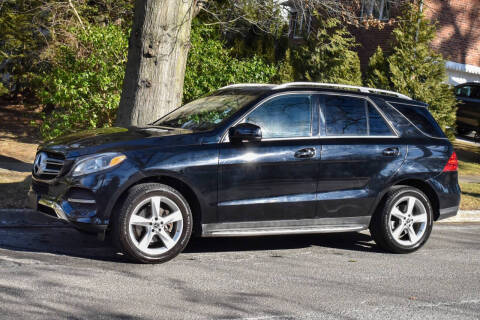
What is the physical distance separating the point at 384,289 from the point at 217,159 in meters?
2.00

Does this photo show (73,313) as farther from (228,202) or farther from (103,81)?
(103,81)

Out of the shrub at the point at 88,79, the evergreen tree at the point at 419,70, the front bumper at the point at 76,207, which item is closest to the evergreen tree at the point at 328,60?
the evergreen tree at the point at 419,70

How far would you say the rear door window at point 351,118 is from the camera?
7.57 meters

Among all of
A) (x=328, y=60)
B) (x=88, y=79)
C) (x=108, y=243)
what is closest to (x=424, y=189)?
(x=108, y=243)

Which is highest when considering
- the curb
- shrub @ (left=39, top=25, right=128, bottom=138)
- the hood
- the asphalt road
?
shrub @ (left=39, top=25, right=128, bottom=138)

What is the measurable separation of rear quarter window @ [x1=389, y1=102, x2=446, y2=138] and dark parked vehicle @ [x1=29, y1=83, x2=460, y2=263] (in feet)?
0.05

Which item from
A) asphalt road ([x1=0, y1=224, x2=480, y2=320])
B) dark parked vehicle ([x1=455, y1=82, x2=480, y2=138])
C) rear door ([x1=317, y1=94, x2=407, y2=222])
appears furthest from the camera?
dark parked vehicle ([x1=455, y1=82, x2=480, y2=138])

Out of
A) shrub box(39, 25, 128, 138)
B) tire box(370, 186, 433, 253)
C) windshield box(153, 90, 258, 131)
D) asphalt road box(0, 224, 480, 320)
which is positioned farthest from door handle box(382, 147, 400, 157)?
shrub box(39, 25, 128, 138)

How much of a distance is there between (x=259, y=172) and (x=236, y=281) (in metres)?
1.29

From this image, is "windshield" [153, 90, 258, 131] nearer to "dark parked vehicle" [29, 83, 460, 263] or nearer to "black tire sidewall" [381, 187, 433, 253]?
"dark parked vehicle" [29, 83, 460, 263]

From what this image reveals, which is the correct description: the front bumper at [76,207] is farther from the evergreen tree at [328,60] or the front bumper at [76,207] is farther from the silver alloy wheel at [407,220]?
the evergreen tree at [328,60]

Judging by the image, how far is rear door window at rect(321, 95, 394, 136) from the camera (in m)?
7.57

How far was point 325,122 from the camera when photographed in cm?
752

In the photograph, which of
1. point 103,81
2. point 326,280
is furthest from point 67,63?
point 326,280
